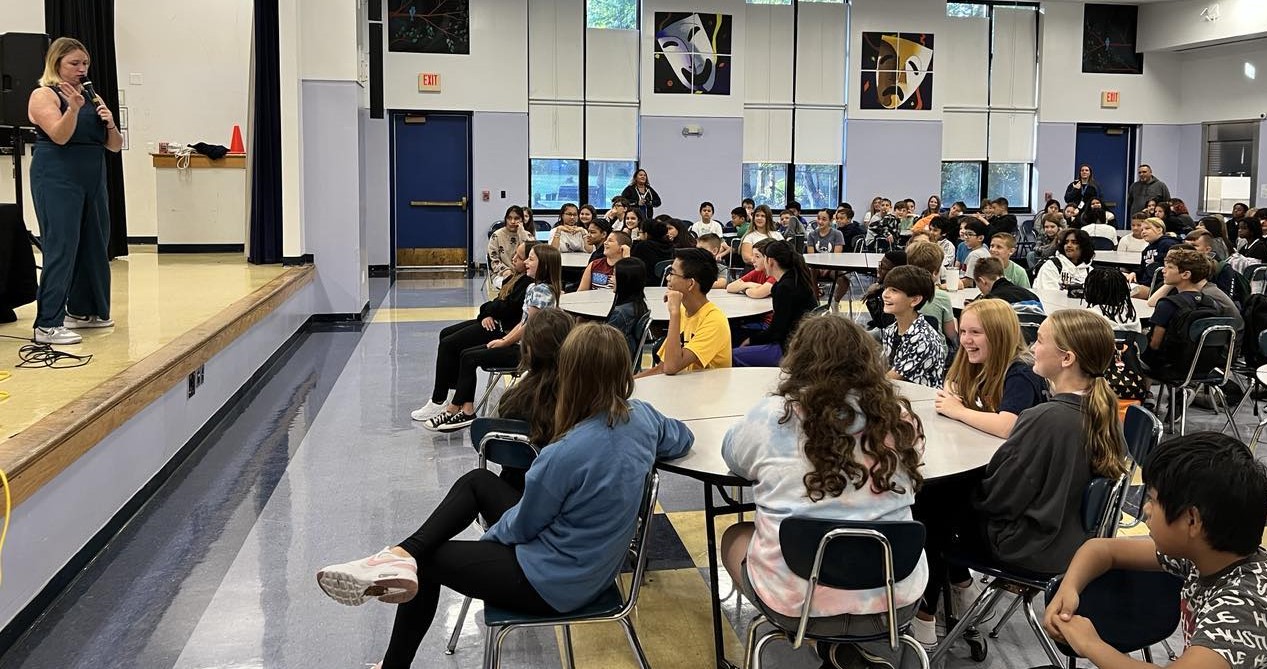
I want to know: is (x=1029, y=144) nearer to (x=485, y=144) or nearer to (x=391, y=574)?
(x=485, y=144)

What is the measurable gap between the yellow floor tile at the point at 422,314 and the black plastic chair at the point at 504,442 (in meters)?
7.26

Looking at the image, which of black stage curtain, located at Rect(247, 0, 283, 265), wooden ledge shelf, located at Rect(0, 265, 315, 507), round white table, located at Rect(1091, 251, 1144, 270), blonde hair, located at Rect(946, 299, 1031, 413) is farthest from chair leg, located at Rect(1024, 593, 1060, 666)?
black stage curtain, located at Rect(247, 0, 283, 265)

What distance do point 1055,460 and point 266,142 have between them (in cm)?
855

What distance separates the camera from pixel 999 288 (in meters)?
5.63

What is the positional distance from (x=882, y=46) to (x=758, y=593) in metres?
15.4

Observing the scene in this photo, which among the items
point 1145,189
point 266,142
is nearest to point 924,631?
point 266,142

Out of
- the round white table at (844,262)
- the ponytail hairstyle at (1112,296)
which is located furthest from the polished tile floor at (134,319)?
the ponytail hairstyle at (1112,296)

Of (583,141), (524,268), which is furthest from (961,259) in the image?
(583,141)

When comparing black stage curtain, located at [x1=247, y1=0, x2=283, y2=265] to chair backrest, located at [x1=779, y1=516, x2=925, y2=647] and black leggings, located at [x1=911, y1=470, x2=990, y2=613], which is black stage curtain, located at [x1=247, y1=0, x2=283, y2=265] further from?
chair backrest, located at [x1=779, y1=516, x2=925, y2=647]

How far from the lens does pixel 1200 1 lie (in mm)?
16156

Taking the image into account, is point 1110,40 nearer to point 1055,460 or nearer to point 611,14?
point 611,14

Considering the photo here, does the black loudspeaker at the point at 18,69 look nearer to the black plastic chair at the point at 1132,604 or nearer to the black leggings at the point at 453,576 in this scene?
the black leggings at the point at 453,576

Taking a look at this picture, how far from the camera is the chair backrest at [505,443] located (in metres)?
2.92

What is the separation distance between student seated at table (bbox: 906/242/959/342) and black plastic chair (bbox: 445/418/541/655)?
8.09 ft
